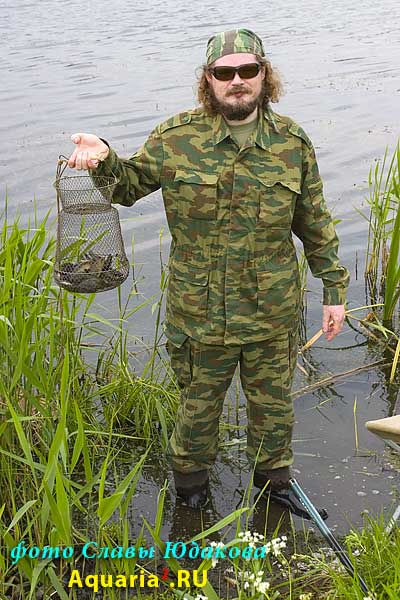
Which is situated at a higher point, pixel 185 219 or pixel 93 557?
pixel 185 219

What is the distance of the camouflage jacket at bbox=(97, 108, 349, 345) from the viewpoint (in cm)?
326

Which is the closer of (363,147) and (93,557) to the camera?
(93,557)

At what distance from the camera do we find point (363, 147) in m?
9.40

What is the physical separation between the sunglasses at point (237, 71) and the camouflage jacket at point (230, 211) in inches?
6.7

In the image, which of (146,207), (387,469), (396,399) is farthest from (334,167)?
(387,469)

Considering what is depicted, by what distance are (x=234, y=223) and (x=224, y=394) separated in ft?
2.56

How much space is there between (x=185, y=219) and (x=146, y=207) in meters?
4.71

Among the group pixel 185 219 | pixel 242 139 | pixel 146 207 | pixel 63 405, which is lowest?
pixel 146 207

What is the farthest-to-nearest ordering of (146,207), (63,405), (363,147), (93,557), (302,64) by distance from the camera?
1. (302,64)
2. (363,147)
3. (146,207)
4. (93,557)
5. (63,405)

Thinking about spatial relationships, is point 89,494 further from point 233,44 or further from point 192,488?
point 233,44

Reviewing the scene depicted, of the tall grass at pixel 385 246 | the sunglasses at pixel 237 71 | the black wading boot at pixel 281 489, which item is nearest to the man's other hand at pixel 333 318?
the black wading boot at pixel 281 489

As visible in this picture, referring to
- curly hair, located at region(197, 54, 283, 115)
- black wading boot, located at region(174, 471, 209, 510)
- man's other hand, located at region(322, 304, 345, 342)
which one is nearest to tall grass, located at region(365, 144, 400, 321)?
man's other hand, located at region(322, 304, 345, 342)

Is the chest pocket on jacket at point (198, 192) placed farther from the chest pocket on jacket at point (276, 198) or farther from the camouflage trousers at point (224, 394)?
the camouflage trousers at point (224, 394)

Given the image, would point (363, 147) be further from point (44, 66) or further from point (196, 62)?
point (44, 66)
